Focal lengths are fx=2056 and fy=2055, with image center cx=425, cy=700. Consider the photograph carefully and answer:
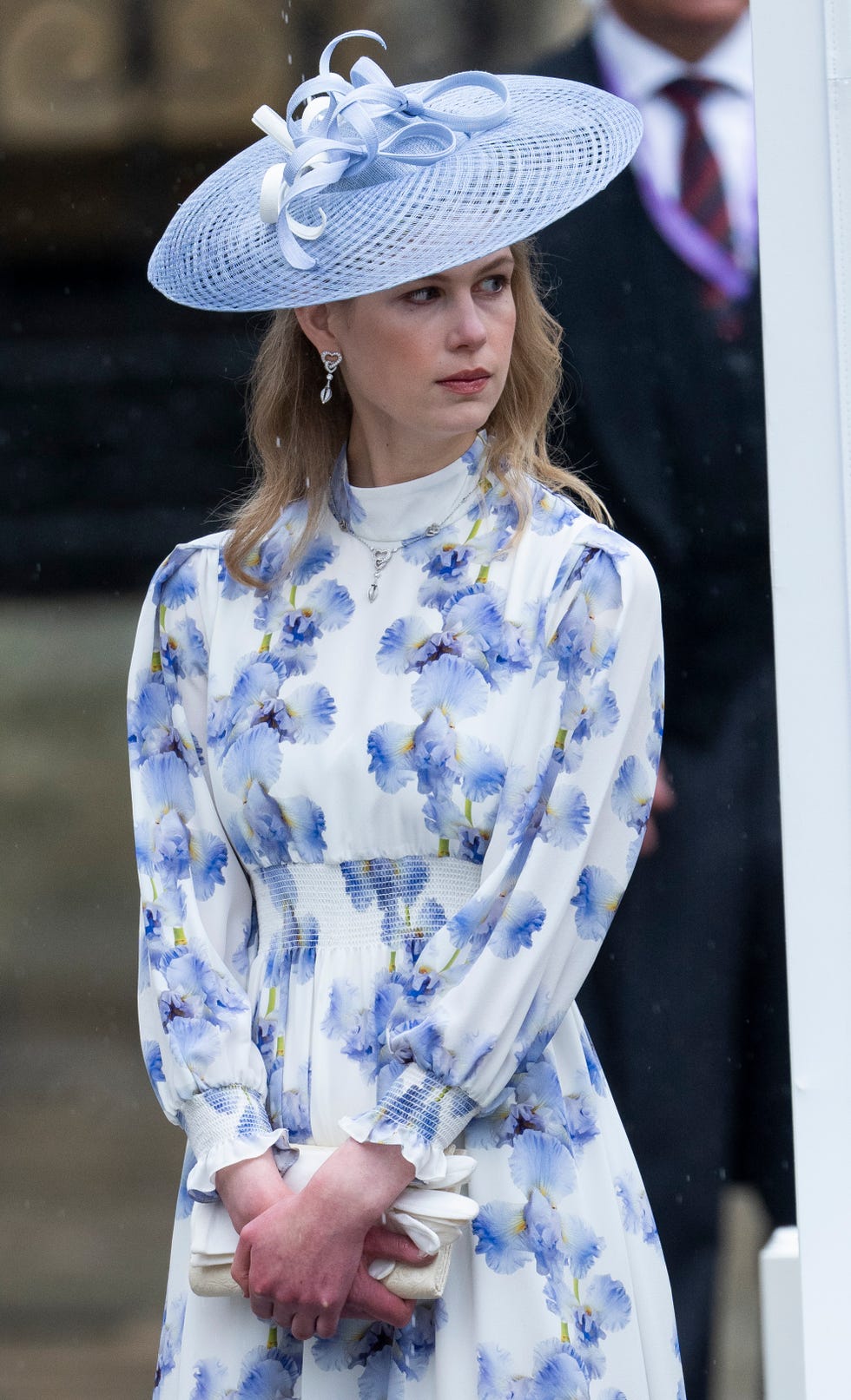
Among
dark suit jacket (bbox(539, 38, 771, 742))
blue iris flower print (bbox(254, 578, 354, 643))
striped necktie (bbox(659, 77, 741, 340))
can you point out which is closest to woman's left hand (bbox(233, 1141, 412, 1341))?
blue iris flower print (bbox(254, 578, 354, 643))

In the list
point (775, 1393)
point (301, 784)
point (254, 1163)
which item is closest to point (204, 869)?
point (301, 784)

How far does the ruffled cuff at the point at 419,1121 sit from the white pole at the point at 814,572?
29cm

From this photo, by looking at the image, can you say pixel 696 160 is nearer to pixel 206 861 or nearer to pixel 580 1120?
pixel 206 861

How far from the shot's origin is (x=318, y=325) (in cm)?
176

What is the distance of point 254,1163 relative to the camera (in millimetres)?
1536

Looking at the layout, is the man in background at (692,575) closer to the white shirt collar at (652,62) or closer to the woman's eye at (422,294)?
the white shirt collar at (652,62)

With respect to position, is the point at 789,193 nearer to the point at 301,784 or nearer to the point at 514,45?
the point at 301,784

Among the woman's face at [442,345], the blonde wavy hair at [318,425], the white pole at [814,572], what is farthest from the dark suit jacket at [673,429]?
the white pole at [814,572]

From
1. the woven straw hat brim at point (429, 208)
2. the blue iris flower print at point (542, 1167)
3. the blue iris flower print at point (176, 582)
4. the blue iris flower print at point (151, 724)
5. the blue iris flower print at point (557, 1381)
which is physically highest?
the woven straw hat brim at point (429, 208)

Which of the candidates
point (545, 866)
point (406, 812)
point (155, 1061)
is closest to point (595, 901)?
point (545, 866)

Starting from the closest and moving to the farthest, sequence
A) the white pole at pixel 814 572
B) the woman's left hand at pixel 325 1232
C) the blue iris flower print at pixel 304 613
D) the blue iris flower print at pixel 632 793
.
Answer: the white pole at pixel 814 572 → the woman's left hand at pixel 325 1232 → the blue iris flower print at pixel 632 793 → the blue iris flower print at pixel 304 613

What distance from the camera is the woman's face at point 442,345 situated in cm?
162

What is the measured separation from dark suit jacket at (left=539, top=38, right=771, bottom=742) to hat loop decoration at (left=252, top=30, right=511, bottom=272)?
1.20m

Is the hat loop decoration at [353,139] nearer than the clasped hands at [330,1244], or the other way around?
the clasped hands at [330,1244]
